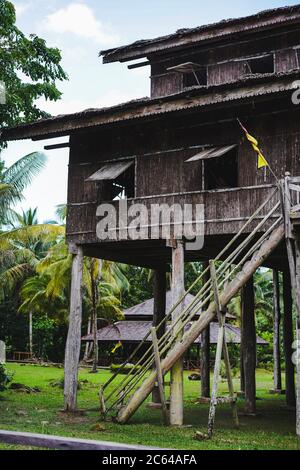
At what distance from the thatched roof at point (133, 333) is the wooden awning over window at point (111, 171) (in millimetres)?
19236

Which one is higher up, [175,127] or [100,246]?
[175,127]

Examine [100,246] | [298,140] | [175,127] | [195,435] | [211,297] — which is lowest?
[195,435]

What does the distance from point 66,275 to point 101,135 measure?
16059mm

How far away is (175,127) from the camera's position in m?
14.5

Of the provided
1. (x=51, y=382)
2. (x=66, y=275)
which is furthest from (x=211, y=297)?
(x=66, y=275)

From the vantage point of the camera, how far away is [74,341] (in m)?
14.9

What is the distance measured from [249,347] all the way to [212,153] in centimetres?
550

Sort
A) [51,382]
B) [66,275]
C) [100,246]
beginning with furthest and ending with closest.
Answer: [66,275] < [51,382] < [100,246]

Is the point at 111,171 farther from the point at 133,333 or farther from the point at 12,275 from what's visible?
the point at 12,275

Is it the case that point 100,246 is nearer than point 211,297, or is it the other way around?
point 211,297

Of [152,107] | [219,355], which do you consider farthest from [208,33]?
[219,355]

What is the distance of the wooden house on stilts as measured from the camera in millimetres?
11844
